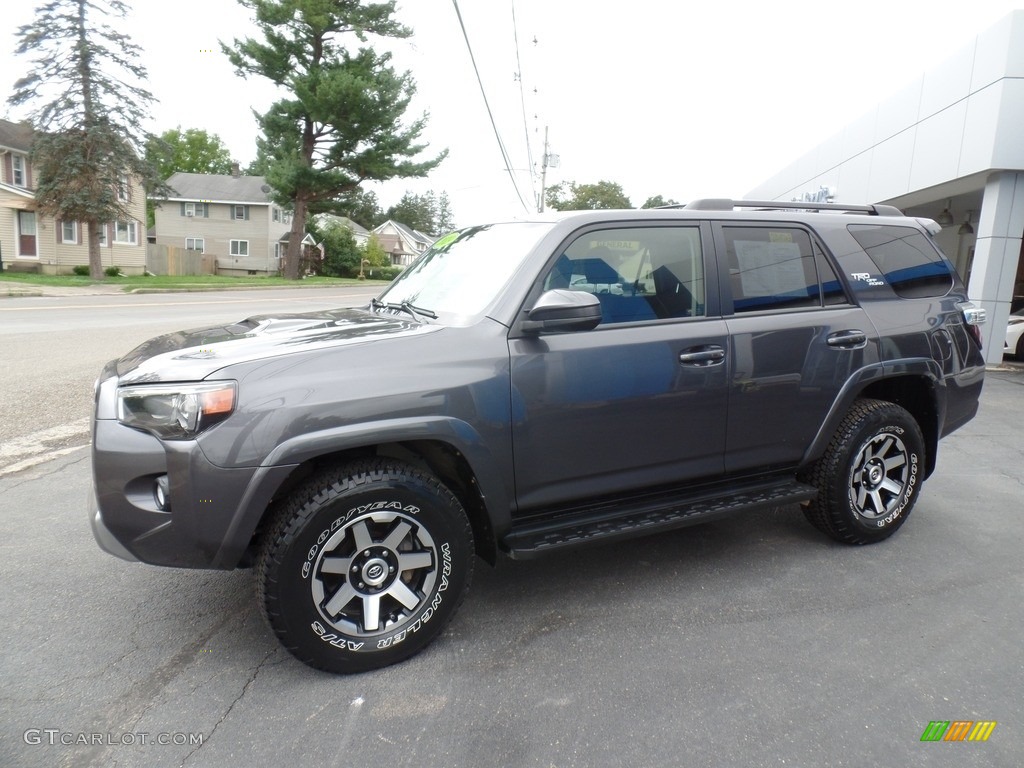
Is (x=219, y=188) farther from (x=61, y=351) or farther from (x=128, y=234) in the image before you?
(x=61, y=351)

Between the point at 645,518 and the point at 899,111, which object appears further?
the point at 899,111

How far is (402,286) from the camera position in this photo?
4141 mm

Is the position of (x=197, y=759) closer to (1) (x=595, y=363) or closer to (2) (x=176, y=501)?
(2) (x=176, y=501)

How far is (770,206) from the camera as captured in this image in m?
3.98

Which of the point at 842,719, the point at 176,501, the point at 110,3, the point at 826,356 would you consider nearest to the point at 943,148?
the point at 826,356

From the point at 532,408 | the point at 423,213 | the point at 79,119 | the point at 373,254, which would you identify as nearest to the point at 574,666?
the point at 532,408

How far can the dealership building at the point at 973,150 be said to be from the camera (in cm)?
1142

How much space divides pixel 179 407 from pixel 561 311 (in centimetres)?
152

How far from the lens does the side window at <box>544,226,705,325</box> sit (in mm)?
3326

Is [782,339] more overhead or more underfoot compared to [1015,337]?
more overhead

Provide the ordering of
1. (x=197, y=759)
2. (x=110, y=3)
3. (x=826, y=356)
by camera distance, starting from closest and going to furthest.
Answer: (x=197, y=759), (x=826, y=356), (x=110, y=3)

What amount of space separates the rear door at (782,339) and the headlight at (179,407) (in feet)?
7.69

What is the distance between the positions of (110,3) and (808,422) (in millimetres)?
34476

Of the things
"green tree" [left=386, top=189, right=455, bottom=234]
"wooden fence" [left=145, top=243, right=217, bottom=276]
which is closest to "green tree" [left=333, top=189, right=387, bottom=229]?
"green tree" [left=386, top=189, right=455, bottom=234]
